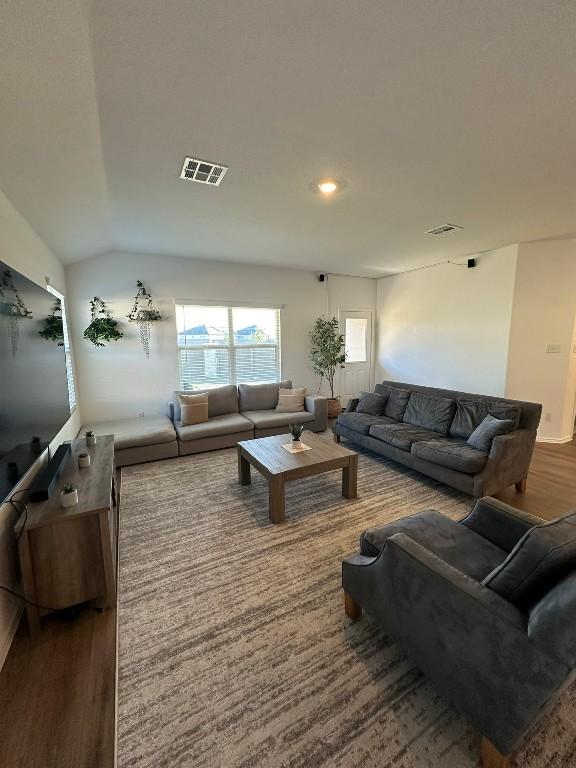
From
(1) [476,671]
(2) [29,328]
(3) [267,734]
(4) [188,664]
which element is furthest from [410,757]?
(2) [29,328]

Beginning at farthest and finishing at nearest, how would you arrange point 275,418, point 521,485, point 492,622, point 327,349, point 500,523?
point 327,349 → point 275,418 → point 521,485 → point 500,523 → point 492,622

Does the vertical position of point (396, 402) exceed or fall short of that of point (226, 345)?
it falls short

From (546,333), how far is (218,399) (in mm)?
4620

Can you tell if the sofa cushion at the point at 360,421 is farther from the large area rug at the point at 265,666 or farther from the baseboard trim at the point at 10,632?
the baseboard trim at the point at 10,632

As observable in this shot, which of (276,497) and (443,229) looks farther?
(443,229)

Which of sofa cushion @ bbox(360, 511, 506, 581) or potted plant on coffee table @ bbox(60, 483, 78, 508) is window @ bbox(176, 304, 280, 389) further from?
sofa cushion @ bbox(360, 511, 506, 581)

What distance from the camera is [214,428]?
4070 mm

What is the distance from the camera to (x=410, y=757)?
114cm

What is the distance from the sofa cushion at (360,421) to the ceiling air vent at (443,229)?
227 cm

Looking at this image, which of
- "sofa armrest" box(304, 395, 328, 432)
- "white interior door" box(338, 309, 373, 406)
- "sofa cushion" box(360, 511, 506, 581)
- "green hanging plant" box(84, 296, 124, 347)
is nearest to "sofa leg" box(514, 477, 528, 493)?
"sofa cushion" box(360, 511, 506, 581)

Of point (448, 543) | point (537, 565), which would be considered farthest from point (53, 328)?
point (537, 565)

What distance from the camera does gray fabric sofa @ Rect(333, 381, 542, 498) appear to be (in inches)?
109

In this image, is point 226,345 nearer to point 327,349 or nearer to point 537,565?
point 327,349

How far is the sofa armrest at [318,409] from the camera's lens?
4.80 metres
